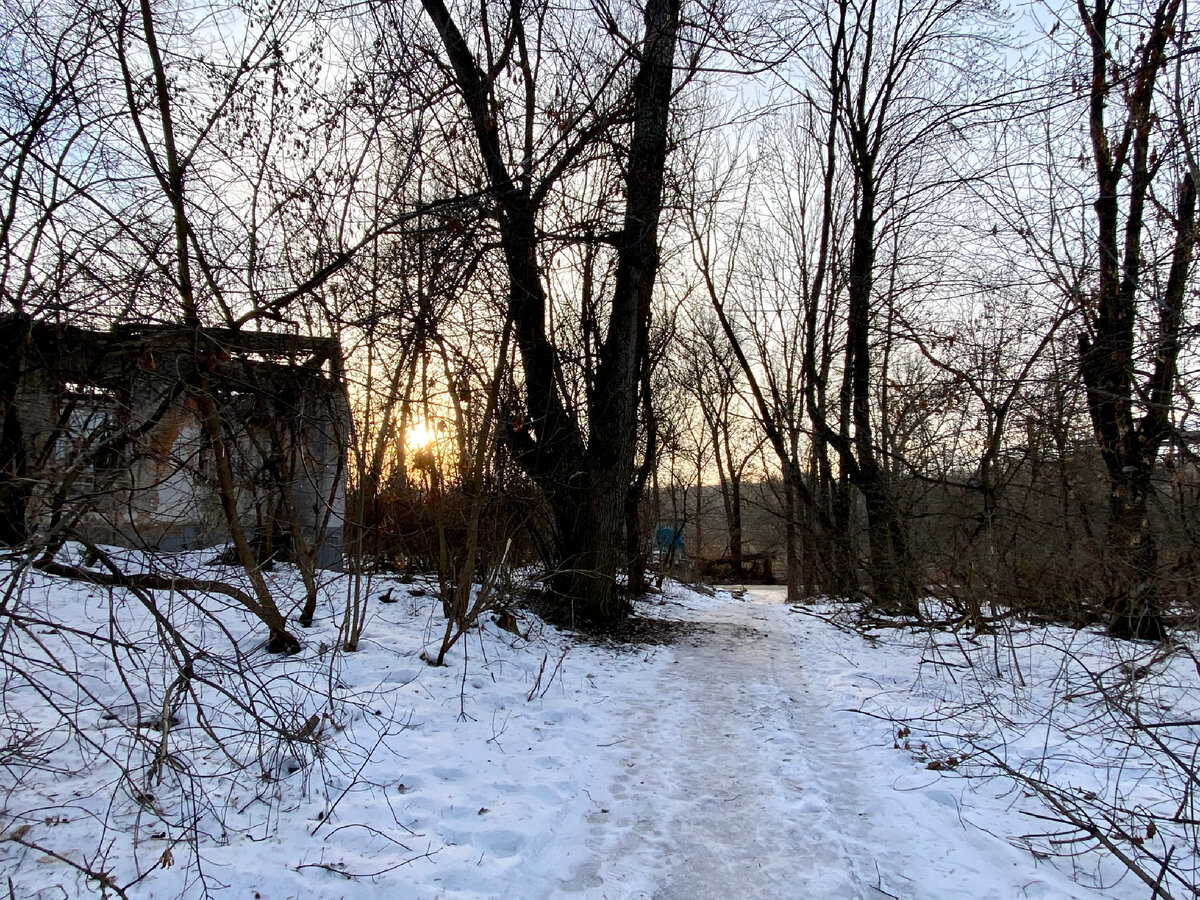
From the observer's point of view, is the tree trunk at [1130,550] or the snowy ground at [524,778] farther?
the tree trunk at [1130,550]

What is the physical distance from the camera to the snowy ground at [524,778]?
112 inches

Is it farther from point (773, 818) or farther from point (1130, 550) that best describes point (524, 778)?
point (1130, 550)

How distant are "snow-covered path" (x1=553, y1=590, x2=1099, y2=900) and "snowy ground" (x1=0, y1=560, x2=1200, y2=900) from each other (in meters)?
0.02

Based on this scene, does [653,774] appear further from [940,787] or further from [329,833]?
[329,833]

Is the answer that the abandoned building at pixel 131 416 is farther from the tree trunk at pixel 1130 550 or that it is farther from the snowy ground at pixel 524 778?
the tree trunk at pixel 1130 550

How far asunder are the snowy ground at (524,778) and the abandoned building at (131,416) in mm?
450

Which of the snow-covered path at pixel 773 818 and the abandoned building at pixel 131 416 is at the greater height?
the abandoned building at pixel 131 416

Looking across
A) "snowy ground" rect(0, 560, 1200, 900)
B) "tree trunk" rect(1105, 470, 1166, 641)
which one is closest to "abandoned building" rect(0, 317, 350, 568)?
"snowy ground" rect(0, 560, 1200, 900)

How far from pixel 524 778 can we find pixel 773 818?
1454mm

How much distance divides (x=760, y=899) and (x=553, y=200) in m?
4.95

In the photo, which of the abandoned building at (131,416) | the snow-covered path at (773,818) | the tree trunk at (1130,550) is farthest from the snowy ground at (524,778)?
the tree trunk at (1130,550)

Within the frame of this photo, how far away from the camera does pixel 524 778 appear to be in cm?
400

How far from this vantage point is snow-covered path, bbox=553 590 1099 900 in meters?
2.92

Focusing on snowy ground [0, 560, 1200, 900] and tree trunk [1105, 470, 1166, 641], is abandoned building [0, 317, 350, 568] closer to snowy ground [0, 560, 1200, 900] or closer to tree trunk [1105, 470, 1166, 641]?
snowy ground [0, 560, 1200, 900]
